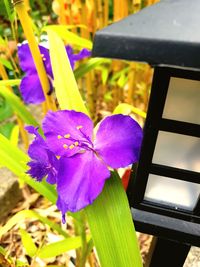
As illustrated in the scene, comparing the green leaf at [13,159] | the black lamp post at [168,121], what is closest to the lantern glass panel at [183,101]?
the black lamp post at [168,121]

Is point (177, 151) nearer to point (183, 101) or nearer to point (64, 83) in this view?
point (183, 101)

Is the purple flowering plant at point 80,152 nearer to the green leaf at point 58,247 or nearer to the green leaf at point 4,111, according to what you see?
the green leaf at point 58,247

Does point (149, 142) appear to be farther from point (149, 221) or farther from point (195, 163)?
point (149, 221)

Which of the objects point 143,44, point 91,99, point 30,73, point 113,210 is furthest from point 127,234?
point 91,99

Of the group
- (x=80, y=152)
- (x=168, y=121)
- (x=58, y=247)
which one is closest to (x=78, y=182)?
(x=80, y=152)

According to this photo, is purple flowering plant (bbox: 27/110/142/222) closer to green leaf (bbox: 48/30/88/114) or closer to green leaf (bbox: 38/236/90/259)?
green leaf (bbox: 48/30/88/114)
